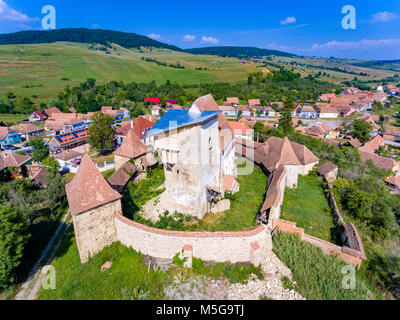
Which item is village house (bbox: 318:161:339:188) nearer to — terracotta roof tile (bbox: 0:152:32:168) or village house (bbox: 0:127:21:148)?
terracotta roof tile (bbox: 0:152:32:168)

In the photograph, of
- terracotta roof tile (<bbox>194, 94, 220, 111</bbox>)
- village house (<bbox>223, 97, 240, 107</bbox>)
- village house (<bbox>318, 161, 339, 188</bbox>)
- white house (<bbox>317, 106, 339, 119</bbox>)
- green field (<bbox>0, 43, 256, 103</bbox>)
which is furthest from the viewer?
green field (<bbox>0, 43, 256, 103</bbox>)

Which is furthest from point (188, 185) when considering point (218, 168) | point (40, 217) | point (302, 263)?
point (40, 217)

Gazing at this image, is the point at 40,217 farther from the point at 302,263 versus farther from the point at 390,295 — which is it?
the point at 390,295

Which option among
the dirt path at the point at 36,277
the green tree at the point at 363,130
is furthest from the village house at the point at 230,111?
the dirt path at the point at 36,277

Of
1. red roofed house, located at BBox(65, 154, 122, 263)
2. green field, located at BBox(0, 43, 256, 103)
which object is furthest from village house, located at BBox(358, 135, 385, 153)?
green field, located at BBox(0, 43, 256, 103)

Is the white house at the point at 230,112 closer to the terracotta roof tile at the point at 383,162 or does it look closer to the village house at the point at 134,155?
the terracotta roof tile at the point at 383,162

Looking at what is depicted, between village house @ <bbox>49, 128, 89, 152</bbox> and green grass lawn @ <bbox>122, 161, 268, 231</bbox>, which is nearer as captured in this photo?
green grass lawn @ <bbox>122, 161, 268, 231</bbox>
